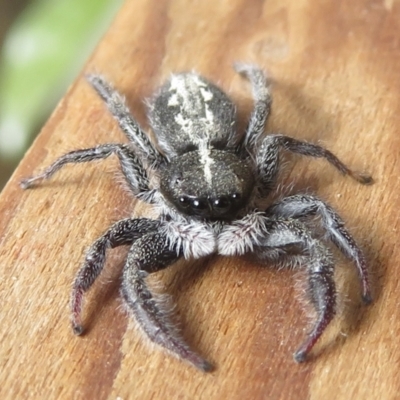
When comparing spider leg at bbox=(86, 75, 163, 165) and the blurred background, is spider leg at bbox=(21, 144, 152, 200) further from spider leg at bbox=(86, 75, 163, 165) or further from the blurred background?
the blurred background

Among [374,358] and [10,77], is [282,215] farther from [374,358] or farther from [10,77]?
[10,77]

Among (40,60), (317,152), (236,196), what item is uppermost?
(40,60)

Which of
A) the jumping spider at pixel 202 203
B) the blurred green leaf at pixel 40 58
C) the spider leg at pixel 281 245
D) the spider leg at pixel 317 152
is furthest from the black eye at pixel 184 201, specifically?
the blurred green leaf at pixel 40 58

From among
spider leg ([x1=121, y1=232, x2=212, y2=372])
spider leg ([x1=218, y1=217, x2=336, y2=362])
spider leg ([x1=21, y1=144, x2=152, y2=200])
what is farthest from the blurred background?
spider leg ([x1=218, y1=217, x2=336, y2=362])

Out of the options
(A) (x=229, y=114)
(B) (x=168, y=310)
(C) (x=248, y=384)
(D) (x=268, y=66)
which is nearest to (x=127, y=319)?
(B) (x=168, y=310)

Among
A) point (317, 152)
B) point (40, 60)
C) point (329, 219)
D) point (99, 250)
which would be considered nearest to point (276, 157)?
point (317, 152)

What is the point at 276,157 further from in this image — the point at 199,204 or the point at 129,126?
the point at 129,126

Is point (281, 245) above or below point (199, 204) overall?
below

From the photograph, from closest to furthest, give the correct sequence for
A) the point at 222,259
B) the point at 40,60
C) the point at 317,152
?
the point at 222,259 < the point at 317,152 < the point at 40,60
